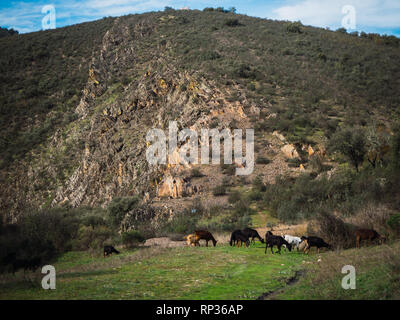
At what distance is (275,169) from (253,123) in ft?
25.8

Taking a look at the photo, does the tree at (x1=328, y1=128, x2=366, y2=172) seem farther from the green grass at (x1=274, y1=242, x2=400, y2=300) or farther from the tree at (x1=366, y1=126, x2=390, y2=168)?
the green grass at (x1=274, y1=242, x2=400, y2=300)

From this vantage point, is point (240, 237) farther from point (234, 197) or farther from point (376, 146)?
point (376, 146)

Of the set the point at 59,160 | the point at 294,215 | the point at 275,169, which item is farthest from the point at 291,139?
the point at 59,160

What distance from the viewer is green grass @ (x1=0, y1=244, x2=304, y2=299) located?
813 centimetres

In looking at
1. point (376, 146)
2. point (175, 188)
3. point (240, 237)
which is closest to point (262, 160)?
point (175, 188)

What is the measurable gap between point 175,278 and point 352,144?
73.2 ft

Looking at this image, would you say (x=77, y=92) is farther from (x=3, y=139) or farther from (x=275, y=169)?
(x=275, y=169)

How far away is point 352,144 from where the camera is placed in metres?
27.6

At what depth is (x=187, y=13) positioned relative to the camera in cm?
8238

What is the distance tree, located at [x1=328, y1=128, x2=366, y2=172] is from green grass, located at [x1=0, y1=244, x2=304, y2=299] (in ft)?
52.3

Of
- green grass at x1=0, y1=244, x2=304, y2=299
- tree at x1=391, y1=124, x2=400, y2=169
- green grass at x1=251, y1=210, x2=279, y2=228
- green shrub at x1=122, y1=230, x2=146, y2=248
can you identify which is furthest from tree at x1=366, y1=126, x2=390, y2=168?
green shrub at x1=122, y1=230, x2=146, y2=248

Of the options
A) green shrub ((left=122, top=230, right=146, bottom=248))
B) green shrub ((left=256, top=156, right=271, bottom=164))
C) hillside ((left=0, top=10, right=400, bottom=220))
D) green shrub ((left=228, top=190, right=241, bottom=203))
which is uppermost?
hillside ((left=0, top=10, right=400, bottom=220))

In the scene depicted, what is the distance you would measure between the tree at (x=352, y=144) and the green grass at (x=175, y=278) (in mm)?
15937
